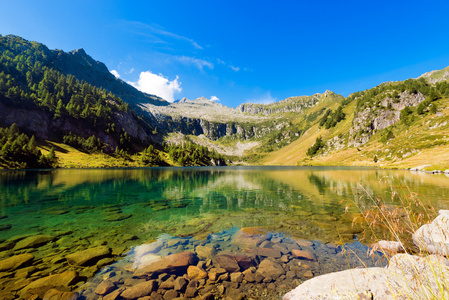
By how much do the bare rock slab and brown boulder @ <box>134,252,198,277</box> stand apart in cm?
305

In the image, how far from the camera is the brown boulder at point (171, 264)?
9844 millimetres

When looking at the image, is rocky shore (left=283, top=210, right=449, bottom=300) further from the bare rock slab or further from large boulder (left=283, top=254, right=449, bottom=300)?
the bare rock slab

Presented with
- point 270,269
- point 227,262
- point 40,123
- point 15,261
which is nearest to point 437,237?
point 270,269

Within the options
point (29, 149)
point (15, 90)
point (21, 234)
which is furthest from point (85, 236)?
point (15, 90)

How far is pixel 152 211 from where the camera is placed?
888 inches

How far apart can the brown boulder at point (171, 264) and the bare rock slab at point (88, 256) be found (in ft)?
10.0

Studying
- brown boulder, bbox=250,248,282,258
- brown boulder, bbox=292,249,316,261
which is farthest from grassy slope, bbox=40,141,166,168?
brown boulder, bbox=292,249,316,261

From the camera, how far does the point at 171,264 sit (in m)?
10.4

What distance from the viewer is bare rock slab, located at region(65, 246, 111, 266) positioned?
1055 centimetres

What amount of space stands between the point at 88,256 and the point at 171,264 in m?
5.07

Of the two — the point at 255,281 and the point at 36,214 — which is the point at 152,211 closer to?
the point at 36,214

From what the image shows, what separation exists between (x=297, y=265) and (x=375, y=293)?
510 cm

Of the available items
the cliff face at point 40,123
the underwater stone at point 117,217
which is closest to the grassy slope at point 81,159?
the cliff face at point 40,123

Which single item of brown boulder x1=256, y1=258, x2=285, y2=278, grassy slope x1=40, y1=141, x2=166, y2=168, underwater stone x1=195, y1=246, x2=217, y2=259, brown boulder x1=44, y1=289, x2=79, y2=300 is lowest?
underwater stone x1=195, y1=246, x2=217, y2=259
